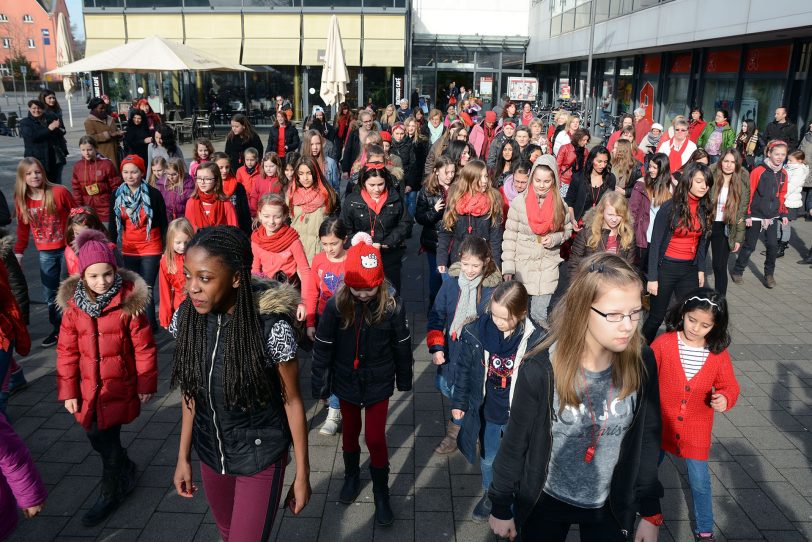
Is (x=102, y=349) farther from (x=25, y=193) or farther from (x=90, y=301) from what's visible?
(x=25, y=193)

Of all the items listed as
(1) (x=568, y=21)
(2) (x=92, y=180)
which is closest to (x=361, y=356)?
(2) (x=92, y=180)

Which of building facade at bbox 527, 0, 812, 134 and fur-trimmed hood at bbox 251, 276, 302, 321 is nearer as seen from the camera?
fur-trimmed hood at bbox 251, 276, 302, 321

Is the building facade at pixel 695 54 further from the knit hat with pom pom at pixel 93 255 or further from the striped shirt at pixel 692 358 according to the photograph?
the knit hat with pom pom at pixel 93 255

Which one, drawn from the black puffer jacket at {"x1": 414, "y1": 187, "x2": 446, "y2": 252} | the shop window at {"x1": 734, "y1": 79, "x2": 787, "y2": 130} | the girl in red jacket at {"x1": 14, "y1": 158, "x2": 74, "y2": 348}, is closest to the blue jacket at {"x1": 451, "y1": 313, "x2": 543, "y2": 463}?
the black puffer jacket at {"x1": 414, "y1": 187, "x2": 446, "y2": 252}

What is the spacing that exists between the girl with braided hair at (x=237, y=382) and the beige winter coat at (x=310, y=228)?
364cm

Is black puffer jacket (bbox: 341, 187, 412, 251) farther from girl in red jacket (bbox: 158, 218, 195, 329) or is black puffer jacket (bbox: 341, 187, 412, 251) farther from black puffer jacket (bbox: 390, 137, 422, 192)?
black puffer jacket (bbox: 390, 137, 422, 192)

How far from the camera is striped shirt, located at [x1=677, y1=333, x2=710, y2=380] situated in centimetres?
381

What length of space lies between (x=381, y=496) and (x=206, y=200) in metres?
4.01

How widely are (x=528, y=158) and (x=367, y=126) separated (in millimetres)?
3655

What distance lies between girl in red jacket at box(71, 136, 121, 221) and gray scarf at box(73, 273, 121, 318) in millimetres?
4249

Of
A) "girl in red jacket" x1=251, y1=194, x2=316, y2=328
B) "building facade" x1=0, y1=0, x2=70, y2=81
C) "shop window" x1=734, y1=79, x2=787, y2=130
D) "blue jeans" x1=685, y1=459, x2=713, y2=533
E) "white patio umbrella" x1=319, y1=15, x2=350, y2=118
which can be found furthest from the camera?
"building facade" x1=0, y1=0, x2=70, y2=81

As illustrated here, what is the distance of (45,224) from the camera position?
6.68 m

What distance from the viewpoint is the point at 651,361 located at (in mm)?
2664

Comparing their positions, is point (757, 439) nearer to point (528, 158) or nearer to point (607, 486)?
point (607, 486)
